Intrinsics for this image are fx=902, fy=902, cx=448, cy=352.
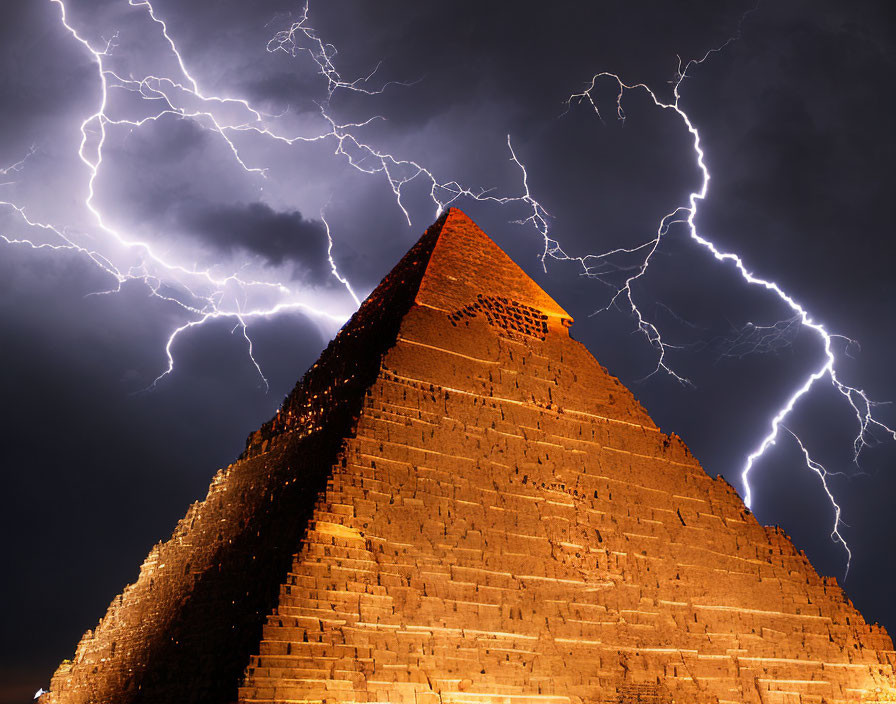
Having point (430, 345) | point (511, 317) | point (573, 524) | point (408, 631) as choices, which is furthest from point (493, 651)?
point (511, 317)

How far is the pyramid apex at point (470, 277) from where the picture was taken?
19828 mm

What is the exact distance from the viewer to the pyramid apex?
19.8 metres

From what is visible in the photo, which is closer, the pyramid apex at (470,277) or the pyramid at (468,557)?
the pyramid at (468,557)

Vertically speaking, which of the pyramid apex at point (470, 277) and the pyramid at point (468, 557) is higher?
the pyramid apex at point (470, 277)

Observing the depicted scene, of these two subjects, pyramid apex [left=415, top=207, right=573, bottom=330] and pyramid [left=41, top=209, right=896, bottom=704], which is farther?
pyramid apex [left=415, top=207, right=573, bottom=330]

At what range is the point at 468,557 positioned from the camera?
15.4 meters

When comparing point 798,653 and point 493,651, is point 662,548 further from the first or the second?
point 493,651

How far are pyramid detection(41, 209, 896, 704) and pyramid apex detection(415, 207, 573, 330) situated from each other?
2.8 inches

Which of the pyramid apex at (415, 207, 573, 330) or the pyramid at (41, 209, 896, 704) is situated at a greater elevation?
the pyramid apex at (415, 207, 573, 330)

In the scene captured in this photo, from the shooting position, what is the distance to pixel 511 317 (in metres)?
20.3

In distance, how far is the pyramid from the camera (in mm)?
13961

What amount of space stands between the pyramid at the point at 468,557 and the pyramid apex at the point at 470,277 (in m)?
0.07

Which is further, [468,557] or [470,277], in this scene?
[470,277]

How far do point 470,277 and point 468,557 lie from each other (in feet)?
24.8
